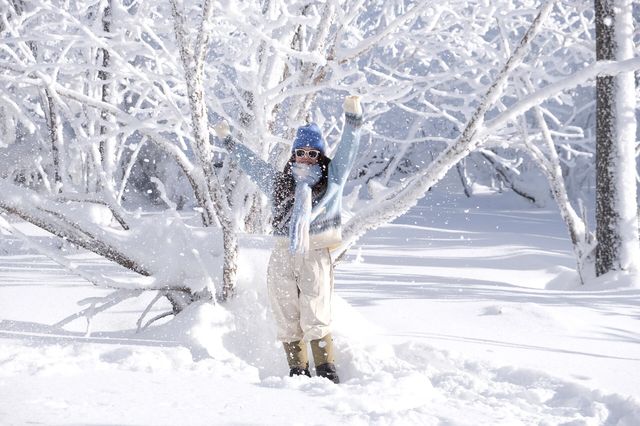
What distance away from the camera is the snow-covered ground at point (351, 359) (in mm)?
2506

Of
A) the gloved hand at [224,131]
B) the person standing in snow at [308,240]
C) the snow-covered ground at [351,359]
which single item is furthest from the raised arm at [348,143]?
the snow-covered ground at [351,359]

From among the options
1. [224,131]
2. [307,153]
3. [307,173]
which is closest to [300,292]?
[307,173]

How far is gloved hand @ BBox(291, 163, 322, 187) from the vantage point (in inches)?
137

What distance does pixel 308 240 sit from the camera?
3.35 meters

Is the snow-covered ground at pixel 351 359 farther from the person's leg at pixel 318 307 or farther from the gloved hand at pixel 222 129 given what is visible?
the gloved hand at pixel 222 129

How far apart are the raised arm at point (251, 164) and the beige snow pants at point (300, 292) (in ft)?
1.09

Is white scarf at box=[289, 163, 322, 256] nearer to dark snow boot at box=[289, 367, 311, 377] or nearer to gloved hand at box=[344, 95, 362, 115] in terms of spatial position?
gloved hand at box=[344, 95, 362, 115]

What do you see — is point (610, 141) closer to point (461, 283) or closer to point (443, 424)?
point (461, 283)

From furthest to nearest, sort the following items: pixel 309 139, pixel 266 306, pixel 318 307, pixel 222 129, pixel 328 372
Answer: pixel 266 306
pixel 222 129
pixel 309 139
pixel 318 307
pixel 328 372

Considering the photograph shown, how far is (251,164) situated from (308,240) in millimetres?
600

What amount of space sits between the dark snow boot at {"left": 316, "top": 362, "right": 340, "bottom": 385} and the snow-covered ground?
0.10 metres

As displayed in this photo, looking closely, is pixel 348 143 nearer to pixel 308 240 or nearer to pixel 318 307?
pixel 308 240

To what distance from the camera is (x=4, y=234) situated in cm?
1012

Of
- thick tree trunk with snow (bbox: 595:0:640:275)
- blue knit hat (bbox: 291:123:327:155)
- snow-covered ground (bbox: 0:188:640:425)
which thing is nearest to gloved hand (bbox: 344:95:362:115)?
blue knit hat (bbox: 291:123:327:155)
